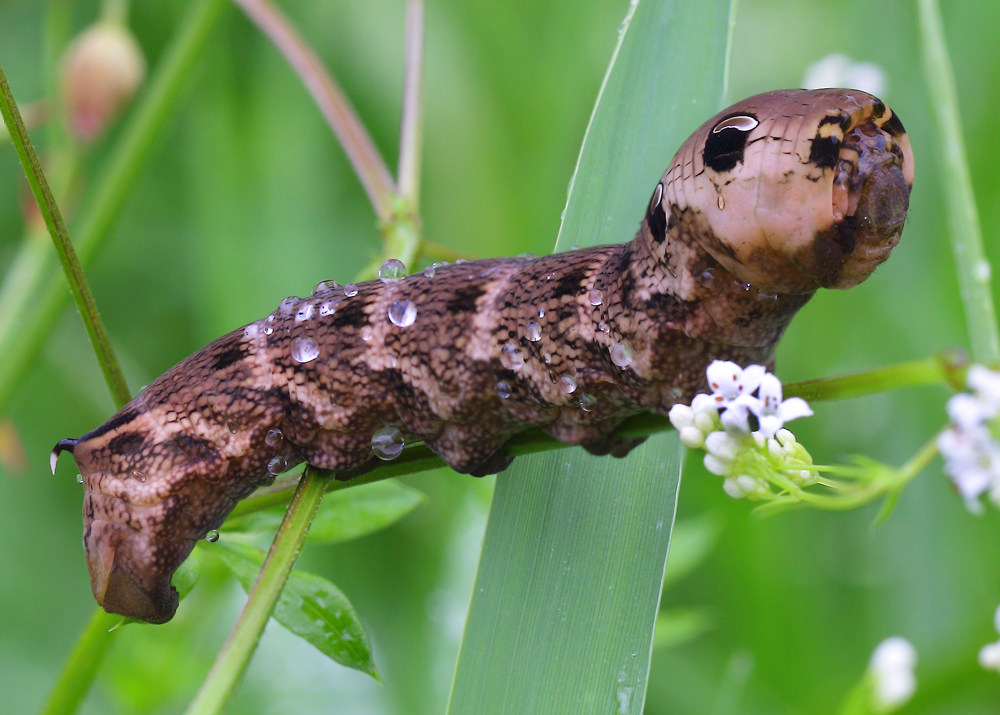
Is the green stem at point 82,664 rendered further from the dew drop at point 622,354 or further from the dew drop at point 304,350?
the dew drop at point 622,354

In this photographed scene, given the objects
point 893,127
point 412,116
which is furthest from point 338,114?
point 893,127

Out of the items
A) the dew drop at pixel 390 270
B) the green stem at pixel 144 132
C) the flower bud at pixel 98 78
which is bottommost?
the dew drop at pixel 390 270

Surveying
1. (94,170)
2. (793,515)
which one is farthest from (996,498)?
(94,170)

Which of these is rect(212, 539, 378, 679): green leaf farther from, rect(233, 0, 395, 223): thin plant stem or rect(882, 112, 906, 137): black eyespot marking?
rect(882, 112, 906, 137): black eyespot marking

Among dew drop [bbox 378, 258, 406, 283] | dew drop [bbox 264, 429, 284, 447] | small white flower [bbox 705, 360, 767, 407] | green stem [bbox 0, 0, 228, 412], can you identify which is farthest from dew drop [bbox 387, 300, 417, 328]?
green stem [bbox 0, 0, 228, 412]

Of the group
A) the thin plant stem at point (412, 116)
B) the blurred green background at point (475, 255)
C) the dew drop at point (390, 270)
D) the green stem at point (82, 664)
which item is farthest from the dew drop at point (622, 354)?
the blurred green background at point (475, 255)

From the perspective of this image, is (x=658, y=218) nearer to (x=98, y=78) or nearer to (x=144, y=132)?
(x=144, y=132)

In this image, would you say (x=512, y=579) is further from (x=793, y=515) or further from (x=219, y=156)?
(x=219, y=156)
